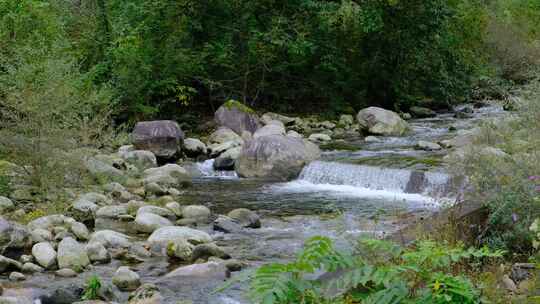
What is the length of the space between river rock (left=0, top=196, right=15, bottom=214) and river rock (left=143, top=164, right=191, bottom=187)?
301 centimetres

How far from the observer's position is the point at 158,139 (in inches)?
602

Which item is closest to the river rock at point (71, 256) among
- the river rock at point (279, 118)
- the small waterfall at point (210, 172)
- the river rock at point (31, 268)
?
the river rock at point (31, 268)

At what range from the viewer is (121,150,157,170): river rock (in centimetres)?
1411

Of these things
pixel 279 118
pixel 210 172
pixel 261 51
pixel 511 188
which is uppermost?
pixel 261 51

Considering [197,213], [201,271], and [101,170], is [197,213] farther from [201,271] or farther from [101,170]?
[201,271]

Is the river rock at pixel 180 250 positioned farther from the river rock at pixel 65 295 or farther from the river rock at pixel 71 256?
the river rock at pixel 65 295

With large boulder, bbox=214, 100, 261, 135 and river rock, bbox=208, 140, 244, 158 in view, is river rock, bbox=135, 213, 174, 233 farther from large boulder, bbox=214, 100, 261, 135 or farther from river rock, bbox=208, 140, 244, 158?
large boulder, bbox=214, 100, 261, 135

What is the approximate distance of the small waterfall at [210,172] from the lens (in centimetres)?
1412

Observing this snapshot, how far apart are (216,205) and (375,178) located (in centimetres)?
319

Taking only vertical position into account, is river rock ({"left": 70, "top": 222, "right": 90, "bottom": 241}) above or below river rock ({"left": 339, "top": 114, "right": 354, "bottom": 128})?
below

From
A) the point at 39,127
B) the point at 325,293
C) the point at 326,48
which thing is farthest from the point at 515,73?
the point at 325,293

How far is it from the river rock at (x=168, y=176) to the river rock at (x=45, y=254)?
465cm

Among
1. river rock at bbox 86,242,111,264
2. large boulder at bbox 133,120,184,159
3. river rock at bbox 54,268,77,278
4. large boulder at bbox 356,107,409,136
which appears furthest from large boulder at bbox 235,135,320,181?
river rock at bbox 54,268,77,278

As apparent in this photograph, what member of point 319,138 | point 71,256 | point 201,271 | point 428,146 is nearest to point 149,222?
point 71,256
